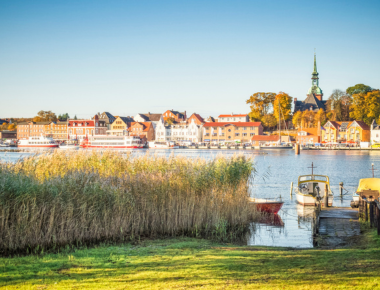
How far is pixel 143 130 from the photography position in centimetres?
16538

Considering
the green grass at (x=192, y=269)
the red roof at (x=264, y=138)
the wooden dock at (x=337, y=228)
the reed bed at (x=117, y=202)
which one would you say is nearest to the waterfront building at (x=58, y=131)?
the red roof at (x=264, y=138)

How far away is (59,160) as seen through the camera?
19.9m

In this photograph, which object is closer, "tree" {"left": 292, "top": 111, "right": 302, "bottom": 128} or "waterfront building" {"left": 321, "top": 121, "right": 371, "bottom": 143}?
"waterfront building" {"left": 321, "top": 121, "right": 371, "bottom": 143}

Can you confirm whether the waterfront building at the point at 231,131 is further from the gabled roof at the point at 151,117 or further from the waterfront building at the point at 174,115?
the gabled roof at the point at 151,117

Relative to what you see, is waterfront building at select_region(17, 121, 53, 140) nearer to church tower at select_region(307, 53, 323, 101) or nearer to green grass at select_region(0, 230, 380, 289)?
church tower at select_region(307, 53, 323, 101)

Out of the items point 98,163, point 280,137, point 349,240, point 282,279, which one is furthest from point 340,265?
point 280,137

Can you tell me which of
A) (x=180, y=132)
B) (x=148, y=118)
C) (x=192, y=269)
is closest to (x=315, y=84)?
(x=180, y=132)

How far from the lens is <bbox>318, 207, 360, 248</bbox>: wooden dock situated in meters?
14.4

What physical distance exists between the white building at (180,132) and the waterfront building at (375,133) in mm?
63227

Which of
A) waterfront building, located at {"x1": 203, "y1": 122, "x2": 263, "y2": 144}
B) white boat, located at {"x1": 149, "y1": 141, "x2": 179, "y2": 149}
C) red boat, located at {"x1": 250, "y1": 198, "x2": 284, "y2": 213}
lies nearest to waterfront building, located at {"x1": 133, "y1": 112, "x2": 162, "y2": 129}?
white boat, located at {"x1": 149, "y1": 141, "x2": 179, "y2": 149}

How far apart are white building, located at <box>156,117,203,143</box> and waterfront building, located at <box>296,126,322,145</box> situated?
41.0 meters

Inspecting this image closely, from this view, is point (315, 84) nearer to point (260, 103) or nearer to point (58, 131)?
point (260, 103)

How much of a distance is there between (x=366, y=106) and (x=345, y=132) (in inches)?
490

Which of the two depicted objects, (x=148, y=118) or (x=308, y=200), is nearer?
(x=308, y=200)
